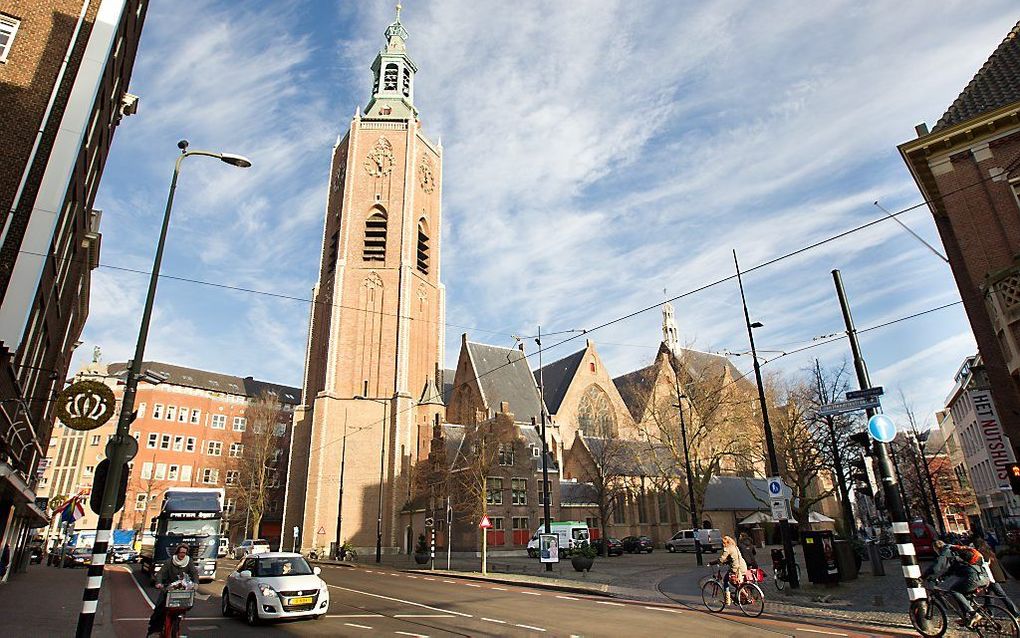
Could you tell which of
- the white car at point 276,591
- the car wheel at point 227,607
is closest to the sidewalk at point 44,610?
the car wheel at point 227,607

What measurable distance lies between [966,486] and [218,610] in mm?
67273

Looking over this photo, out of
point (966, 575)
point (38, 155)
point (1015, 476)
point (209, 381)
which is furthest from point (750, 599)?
point (209, 381)

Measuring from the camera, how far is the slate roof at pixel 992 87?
18.2m

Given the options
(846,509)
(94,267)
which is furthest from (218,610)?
(846,509)

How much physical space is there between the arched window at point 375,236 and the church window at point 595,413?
948 inches

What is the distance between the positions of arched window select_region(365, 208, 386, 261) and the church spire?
39.2ft

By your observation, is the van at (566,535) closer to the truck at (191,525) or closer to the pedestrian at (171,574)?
the truck at (191,525)

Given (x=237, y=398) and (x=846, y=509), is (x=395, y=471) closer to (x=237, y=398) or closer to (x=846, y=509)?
(x=846, y=509)

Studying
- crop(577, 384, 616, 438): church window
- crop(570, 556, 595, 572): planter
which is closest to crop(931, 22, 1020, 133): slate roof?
crop(570, 556, 595, 572): planter

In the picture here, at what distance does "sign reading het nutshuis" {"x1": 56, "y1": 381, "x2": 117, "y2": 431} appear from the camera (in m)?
10.4

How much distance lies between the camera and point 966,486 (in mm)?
55031

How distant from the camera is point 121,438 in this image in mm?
8539

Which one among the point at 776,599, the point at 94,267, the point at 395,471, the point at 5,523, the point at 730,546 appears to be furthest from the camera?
the point at 395,471

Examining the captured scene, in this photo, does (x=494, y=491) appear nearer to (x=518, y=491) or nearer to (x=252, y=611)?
(x=518, y=491)
